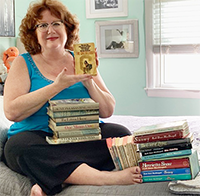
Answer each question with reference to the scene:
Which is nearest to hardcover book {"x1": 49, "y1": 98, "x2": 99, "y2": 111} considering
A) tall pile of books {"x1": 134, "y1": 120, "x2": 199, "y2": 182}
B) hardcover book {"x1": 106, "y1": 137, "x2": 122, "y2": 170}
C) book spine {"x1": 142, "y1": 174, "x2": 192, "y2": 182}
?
hardcover book {"x1": 106, "y1": 137, "x2": 122, "y2": 170}

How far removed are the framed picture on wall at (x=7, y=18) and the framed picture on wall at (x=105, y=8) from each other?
0.76m

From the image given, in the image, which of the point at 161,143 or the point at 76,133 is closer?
the point at 161,143

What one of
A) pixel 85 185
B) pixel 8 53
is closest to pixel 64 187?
pixel 85 185

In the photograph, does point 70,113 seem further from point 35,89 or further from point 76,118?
point 35,89

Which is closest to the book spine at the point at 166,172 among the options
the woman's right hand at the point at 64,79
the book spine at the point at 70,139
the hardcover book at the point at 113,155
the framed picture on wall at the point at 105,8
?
the hardcover book at the point at 113,155

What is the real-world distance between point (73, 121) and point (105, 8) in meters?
2.47

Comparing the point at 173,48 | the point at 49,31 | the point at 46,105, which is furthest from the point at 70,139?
the point at 173,48

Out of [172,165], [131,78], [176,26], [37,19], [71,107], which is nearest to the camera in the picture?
[172,165]

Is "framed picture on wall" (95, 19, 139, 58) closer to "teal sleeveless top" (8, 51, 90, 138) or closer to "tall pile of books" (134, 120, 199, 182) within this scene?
"teal sleeveless top" (8, 51, 90, 138)

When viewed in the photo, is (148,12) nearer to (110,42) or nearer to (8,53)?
(110,42)

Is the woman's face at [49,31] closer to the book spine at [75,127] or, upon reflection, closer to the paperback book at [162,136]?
the book spine at [75,127]

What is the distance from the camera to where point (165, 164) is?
62.2 inches

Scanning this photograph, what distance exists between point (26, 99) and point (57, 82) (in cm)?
17

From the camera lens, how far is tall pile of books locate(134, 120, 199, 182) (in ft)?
5.11
